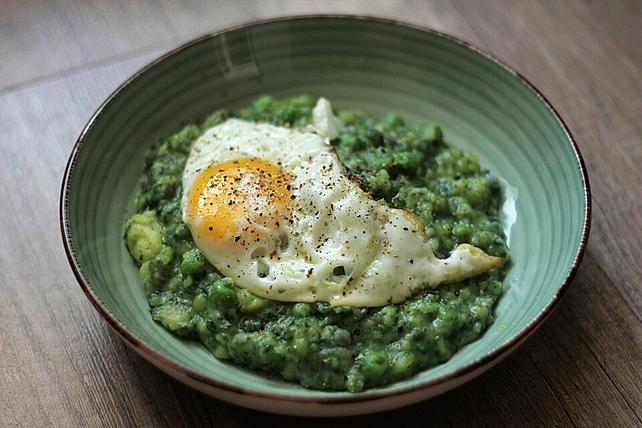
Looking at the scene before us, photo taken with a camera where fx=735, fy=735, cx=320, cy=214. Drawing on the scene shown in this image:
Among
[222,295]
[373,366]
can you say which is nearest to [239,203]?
[222,295]

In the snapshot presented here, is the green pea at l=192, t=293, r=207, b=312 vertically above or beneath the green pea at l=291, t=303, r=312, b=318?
beneath

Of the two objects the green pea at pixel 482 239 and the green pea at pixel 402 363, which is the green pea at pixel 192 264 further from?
the green pea at pixel 482 239

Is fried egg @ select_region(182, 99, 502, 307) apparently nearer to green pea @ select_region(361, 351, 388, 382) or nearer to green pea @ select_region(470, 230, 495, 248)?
green pea @ select_region(470, 230, 495, 248)

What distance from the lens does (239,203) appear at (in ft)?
11.1

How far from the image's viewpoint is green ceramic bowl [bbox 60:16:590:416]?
9.61 ft

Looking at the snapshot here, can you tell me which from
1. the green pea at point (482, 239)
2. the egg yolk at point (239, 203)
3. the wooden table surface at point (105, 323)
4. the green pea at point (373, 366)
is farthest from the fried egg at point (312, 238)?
the wooden table surface at point (105, 323)

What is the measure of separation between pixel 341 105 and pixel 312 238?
1270 mm

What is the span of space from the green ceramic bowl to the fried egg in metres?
0.36

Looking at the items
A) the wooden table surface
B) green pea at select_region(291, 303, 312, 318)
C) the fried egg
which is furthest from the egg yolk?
the wooden table surface

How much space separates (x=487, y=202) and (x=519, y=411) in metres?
1.11

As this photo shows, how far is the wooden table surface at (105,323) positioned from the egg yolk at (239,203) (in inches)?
26.5

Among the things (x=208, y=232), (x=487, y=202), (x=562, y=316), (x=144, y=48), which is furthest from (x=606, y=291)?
(x=144, y=48)

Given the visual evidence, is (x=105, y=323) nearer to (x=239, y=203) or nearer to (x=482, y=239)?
(x=239, y=203)

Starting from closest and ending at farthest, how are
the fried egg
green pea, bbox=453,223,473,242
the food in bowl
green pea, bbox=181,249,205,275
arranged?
1. the food in bowl
2. the fried egg
3. green pea, bbox=181,249,205,275
4. green pea, bbox=453,223,473,242
